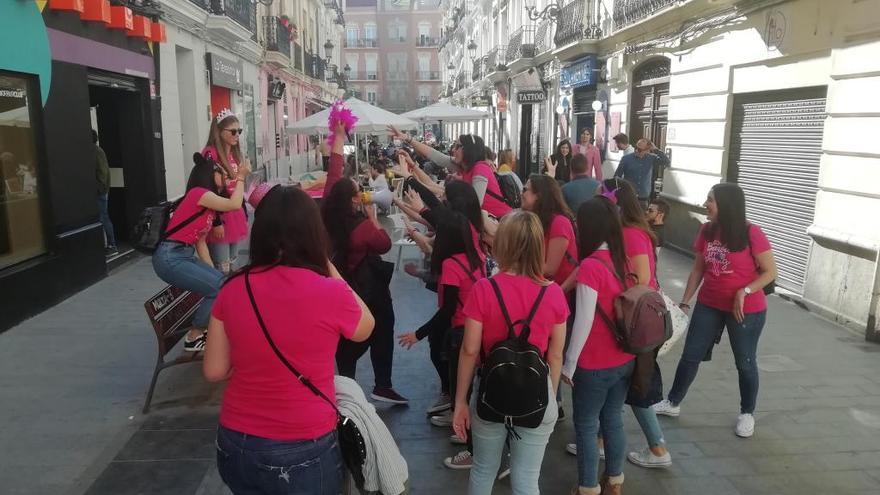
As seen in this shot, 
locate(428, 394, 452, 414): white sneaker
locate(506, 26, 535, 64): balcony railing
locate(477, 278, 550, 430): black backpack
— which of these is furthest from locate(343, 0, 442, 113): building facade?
locate(477, 278, 550, 430): black backpack

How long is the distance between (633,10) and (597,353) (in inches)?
446

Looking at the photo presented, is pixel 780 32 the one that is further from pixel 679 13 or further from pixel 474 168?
pixel 474 168

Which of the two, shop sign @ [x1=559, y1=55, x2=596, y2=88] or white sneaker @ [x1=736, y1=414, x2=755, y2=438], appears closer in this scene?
white sneaker @ [x1=736, y1=414, x2=755, y2=438]

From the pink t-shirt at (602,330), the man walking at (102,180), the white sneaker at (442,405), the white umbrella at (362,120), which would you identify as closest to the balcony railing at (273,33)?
the white umbrella at (362,120)

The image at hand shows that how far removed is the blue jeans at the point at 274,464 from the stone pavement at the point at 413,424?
148 cm

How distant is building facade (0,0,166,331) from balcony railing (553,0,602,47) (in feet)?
32.5

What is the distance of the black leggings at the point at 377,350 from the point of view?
13.9 feet

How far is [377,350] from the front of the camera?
4531 mm

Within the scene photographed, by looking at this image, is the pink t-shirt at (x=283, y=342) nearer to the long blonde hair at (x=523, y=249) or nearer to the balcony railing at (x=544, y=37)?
the long blonde hair at (x=523, y=249)

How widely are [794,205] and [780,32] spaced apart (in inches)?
85.5

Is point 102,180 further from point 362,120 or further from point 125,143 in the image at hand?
point 362,120

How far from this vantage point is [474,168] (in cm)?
572

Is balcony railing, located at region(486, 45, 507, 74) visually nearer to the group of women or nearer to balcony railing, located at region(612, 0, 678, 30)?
balcony railing, located at region(612, 0, 678, 30)

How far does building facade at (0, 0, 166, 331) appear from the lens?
6.41 metres
